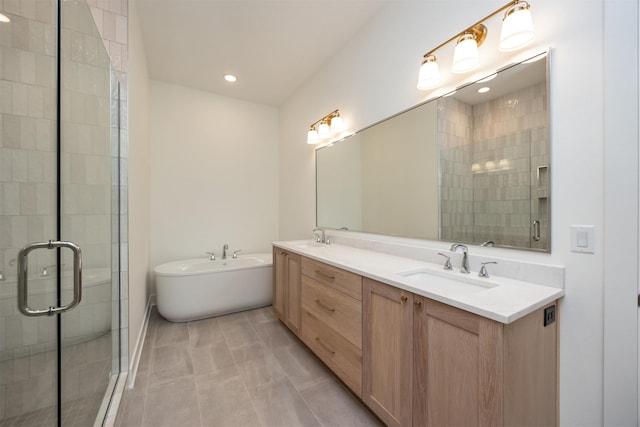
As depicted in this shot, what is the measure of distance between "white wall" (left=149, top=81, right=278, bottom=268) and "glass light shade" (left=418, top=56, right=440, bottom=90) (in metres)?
2.72

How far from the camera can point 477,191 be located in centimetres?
146

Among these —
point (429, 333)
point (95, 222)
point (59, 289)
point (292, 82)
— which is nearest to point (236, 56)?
point (292, 82)

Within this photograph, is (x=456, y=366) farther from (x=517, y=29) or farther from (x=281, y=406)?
(x=517, y=29)

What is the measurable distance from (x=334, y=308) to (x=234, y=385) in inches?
33.9

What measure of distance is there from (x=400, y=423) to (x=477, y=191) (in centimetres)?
125

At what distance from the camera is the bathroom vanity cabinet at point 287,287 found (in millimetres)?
2223

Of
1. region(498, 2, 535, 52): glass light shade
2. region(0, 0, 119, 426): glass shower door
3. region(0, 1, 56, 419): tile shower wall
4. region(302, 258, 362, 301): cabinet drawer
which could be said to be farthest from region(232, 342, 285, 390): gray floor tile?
region(498, 2, 535, 52): glass light shade

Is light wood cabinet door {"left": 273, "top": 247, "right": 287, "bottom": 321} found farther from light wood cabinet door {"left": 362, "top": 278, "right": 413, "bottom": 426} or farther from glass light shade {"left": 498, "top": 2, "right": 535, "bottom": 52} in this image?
glass light shade {"left": 498, "top": 2, "right": 535, "bottom": 52}

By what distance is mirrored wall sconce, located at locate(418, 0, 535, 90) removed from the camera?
1179 millimetres

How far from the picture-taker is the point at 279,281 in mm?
2564

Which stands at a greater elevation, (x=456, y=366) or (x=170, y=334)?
(x=456, y=366)

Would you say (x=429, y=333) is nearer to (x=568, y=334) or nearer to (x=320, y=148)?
(x=568, y=334)

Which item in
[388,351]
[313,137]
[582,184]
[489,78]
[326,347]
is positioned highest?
[313,137]

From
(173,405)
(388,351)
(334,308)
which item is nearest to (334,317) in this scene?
(334,308)
